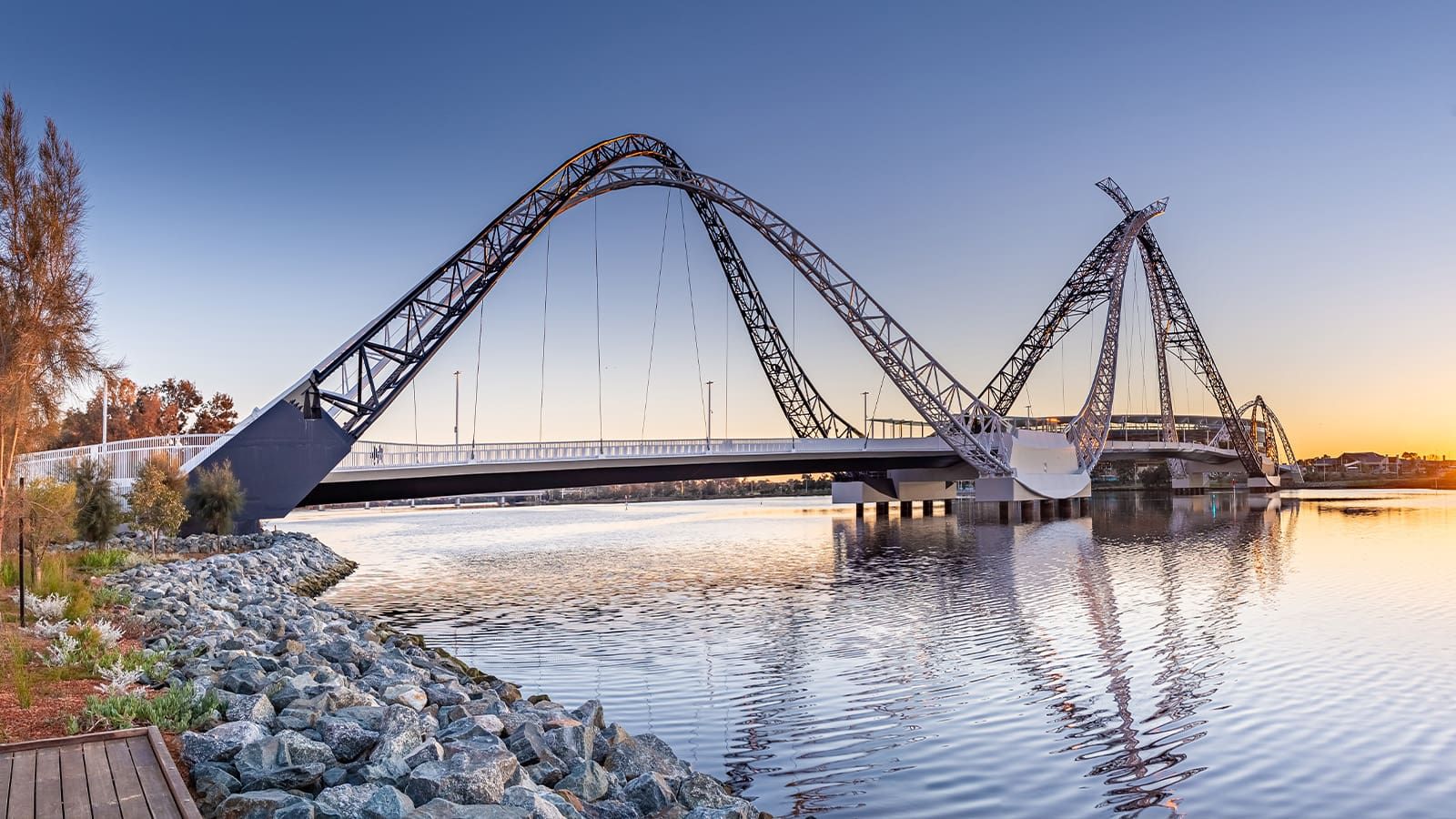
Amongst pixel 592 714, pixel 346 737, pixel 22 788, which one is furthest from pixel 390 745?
pixel 592 714

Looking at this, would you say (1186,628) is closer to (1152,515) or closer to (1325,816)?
(1325,816)

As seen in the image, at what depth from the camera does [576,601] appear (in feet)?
88.7

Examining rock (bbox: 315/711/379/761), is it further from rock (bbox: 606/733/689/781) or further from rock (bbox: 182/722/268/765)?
rock (bbox: 606/733/689/781)

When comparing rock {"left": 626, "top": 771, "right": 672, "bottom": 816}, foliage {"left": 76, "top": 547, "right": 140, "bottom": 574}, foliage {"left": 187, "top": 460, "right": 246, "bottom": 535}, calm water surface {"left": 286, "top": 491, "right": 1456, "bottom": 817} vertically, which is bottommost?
calm water surface {"left": 286, "top": 491, "right": 1456, "bottom": 817}

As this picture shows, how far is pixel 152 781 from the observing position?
666 cm

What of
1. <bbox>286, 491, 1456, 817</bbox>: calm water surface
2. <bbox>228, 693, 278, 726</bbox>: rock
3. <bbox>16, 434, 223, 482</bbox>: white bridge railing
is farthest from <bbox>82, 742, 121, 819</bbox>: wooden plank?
<bbox>16, 434, 223, 482</bbox>: white bridge railing

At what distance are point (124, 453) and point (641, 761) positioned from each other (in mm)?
31428

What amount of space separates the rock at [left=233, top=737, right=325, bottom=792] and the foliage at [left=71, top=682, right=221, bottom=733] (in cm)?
118

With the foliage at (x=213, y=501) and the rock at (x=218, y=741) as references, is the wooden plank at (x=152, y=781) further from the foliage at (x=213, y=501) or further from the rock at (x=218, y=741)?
the foliage at (x=213, y=501)

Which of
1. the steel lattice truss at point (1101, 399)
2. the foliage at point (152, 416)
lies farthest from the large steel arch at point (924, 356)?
the foliage at point (152, 416)

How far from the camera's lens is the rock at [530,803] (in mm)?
7078

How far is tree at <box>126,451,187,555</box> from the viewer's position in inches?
1091

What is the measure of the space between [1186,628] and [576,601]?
14.9m

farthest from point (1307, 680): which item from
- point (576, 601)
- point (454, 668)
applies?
point (576, 601)
